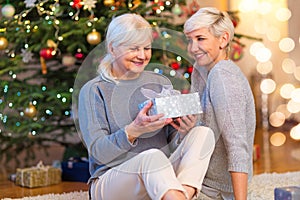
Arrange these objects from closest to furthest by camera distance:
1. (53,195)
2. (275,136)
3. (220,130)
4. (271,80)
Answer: (220,130) → (53,195) → (275,136) → (271,80)

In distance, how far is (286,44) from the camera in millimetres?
5613

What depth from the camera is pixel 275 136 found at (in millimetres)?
5156

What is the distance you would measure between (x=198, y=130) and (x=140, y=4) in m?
1.41

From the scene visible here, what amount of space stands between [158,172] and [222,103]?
1.18ft

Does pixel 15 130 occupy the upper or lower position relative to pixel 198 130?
lower

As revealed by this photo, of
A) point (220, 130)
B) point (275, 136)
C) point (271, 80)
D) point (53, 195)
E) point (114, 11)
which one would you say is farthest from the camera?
point (271, 80)

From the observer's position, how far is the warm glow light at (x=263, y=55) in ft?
18.7

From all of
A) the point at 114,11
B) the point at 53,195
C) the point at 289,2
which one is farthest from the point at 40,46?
the point at 289,2

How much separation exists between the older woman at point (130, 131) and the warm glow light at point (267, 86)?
3.71 metres

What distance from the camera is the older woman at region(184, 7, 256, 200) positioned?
6.59 ft

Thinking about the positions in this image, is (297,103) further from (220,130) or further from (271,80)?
(220,130)

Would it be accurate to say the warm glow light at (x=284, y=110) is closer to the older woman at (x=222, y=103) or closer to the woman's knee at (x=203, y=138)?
the older woman at (x=222, y=103)

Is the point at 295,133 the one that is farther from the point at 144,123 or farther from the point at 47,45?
the point at 144,123

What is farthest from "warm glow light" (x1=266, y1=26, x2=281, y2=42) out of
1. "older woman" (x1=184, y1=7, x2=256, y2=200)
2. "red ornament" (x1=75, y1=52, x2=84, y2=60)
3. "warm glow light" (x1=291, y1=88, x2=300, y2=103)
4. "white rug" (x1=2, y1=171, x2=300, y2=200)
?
"older woman" (x1=184, y1=7, x2=256, y2=200)
